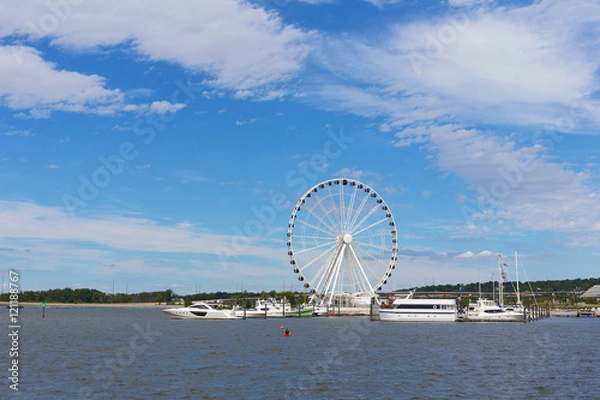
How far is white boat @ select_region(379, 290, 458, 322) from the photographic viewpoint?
13312 centimetres

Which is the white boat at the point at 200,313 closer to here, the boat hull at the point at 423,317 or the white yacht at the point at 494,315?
the boat hull at the point at 423,317

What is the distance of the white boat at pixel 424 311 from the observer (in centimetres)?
13312

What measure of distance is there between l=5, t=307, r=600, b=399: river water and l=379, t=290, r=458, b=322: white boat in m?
48.9

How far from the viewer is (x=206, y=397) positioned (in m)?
39.8

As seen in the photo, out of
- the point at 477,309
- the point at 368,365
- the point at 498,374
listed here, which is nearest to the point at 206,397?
the point at 368,365

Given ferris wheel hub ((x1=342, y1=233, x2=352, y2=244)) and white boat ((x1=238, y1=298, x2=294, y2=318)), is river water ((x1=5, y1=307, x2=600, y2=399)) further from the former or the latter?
white boat ((x1=238, y1=298, x2=294, y2=318))

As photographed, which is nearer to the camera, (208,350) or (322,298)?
(208,350)

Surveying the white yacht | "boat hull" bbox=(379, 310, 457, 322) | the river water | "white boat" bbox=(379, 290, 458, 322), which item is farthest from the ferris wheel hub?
the river water

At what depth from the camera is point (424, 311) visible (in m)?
133

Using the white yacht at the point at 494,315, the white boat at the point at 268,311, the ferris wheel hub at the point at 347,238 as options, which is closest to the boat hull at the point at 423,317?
the white yacht at the point at 494,315

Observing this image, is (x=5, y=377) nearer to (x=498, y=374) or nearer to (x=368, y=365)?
(x=368, y=365)

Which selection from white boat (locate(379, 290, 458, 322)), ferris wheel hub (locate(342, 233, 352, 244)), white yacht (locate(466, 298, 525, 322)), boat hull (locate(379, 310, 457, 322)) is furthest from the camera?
white yacht (locate(466, 298, 525, 322))

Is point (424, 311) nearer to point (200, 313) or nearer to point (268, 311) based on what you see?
point (200, 313)

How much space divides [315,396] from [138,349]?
111ft
